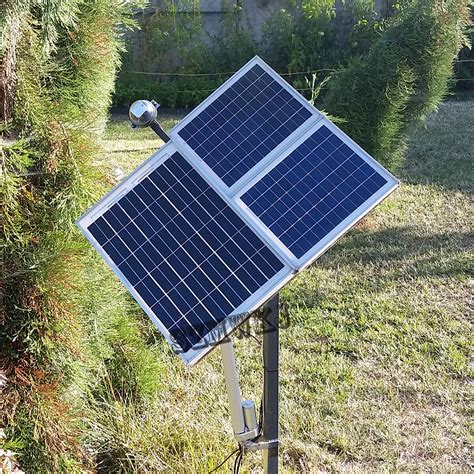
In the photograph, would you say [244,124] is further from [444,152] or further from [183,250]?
[444,152]

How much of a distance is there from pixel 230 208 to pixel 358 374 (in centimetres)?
249

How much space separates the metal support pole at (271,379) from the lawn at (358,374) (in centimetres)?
82

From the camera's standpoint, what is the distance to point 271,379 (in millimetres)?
2553

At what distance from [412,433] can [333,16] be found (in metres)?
9.87

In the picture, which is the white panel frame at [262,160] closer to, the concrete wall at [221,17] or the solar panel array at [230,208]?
the solar panel array at [230,208]

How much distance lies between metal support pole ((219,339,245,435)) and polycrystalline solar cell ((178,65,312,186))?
660 millimetres

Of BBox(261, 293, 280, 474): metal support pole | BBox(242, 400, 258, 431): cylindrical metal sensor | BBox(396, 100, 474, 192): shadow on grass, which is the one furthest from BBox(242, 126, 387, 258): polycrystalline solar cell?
BBox(396, 100, 474, 192): shadow on grass

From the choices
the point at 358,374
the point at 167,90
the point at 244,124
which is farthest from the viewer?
the point at 167,90

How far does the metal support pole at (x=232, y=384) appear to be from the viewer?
238cm

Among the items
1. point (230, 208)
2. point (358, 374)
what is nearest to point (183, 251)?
point (230, 208)

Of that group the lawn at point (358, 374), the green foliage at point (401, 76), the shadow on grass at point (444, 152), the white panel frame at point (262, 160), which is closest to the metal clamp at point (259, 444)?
the lawn at point (358, 374)

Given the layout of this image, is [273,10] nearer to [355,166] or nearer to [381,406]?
[381,406]

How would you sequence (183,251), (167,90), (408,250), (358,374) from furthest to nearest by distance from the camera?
(167,90), (408,250), (358,374), (183,251)

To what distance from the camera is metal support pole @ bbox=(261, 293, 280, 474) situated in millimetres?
2449
